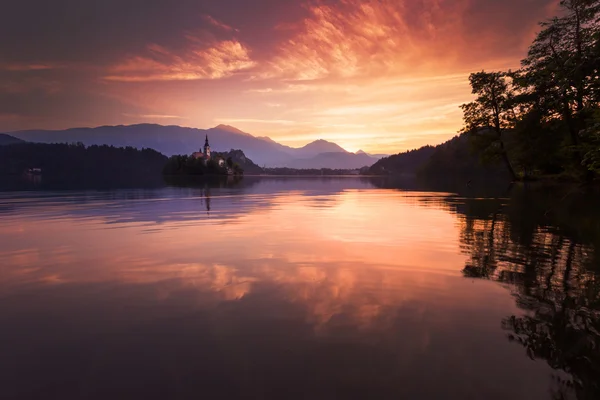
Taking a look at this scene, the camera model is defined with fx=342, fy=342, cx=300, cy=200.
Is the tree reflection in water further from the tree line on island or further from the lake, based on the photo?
the tree line on island

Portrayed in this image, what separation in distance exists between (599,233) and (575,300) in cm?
1098

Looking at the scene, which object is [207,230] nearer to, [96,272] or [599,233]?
[96,272]

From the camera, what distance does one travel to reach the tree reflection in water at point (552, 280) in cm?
587

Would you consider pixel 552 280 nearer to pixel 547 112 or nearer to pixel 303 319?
pixel 303 319

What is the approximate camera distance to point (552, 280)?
392 inches

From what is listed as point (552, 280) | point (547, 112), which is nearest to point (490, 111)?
point (547, 112)

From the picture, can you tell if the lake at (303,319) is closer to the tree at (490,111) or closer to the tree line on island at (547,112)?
the tree line on island at (547,112)

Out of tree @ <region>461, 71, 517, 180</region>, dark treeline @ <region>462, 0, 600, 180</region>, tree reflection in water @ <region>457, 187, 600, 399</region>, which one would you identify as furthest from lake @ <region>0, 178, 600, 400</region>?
tree @ <region>461, 71, 517, 180</region>

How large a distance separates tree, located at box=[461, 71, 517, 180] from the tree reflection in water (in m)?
37.4

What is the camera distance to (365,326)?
287 inches

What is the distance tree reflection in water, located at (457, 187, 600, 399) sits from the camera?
19.3 ft

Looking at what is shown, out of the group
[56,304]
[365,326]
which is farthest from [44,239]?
[365,326]

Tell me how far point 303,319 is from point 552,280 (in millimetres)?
7616

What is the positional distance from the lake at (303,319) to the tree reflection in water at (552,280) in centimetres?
4
